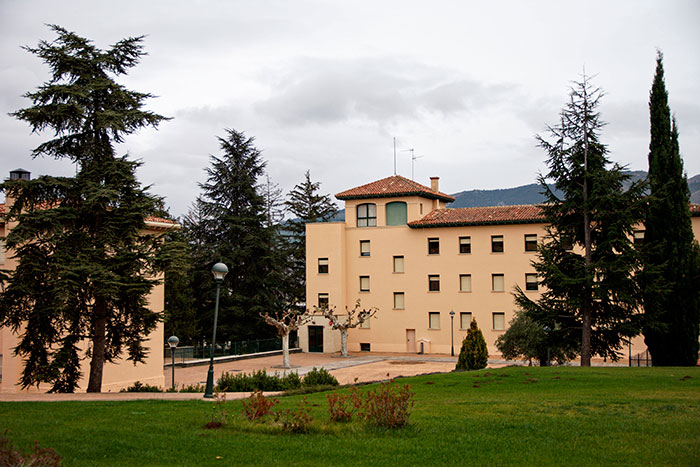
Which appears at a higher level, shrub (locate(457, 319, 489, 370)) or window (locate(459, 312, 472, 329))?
window (locate(459, 312, 472, 329))

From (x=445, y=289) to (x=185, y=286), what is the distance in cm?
1860

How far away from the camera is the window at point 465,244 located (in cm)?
4434

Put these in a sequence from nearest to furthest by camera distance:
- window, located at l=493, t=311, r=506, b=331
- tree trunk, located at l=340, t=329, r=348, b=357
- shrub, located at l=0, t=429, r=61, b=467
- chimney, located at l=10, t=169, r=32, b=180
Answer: shrub, located at l=0, t=429, r=61, b=467 → chimney, located at l=10, t=169, r=32, b=180 → window, located at l=493, t=311, r=506, b=331 → tree trunk, located at l=340, t=329, r=348, b=357

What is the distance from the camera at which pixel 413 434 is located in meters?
8.95

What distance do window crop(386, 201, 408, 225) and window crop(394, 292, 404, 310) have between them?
531cm

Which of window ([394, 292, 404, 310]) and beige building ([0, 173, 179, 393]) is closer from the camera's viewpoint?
beige building ([0, 173, 179, 393])

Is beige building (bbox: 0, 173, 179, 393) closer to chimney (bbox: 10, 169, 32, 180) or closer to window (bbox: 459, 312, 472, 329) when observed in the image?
chimney (bbox: 10, 169, 32, 180)

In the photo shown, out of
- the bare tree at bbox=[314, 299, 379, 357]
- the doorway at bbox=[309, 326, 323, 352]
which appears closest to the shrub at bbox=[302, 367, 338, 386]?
the bare tree at bbox=[314, 299, 379, 357]

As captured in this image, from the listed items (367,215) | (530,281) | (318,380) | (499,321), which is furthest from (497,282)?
(318,380)

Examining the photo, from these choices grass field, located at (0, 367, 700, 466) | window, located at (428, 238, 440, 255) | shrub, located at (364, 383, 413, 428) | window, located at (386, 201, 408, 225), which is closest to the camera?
grass field, located at (0, 367, 700, 466)

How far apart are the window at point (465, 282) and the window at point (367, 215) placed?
310 inches

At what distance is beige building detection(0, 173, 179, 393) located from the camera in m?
25.4

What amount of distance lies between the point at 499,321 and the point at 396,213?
35.8 ft

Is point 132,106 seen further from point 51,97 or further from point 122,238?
point 122,238
